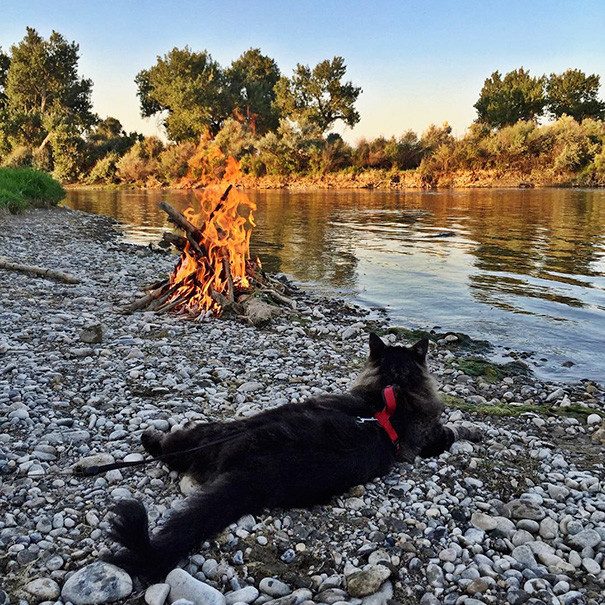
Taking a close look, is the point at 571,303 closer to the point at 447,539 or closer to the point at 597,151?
the point at 447,539

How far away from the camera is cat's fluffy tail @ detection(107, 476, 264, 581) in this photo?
3.23 m

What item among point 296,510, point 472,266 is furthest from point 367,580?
point 472,266

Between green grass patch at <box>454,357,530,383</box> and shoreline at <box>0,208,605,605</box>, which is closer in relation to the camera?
shoreline at <box>0,208,605,605</box>

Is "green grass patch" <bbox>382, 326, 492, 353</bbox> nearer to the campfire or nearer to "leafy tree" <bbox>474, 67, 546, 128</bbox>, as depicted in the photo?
the campfire

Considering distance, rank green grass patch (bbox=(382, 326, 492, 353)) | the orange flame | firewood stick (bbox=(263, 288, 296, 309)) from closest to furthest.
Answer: green grass patch (bbox=(382, 326, 492, 353)) < the orange flame < firewood stick (bbox=(263, 288, 296, 309))

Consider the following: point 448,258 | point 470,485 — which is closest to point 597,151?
point 448,258

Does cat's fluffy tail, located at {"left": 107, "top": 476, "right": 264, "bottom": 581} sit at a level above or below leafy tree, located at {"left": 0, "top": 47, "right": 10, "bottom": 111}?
below

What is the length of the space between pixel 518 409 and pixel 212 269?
638cm

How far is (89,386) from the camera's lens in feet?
20.7

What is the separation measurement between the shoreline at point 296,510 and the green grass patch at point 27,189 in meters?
18.2

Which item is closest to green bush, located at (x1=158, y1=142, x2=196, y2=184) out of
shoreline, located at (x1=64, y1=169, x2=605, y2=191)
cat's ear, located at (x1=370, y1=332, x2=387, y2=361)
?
shoreline, located at (x1=64, y1=169, x2=605, y2=191)

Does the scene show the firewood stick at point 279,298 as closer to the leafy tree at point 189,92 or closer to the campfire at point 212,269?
the campfire at point 212,269

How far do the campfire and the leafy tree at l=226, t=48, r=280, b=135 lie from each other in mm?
74643

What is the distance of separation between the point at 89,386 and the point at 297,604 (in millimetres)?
4067
